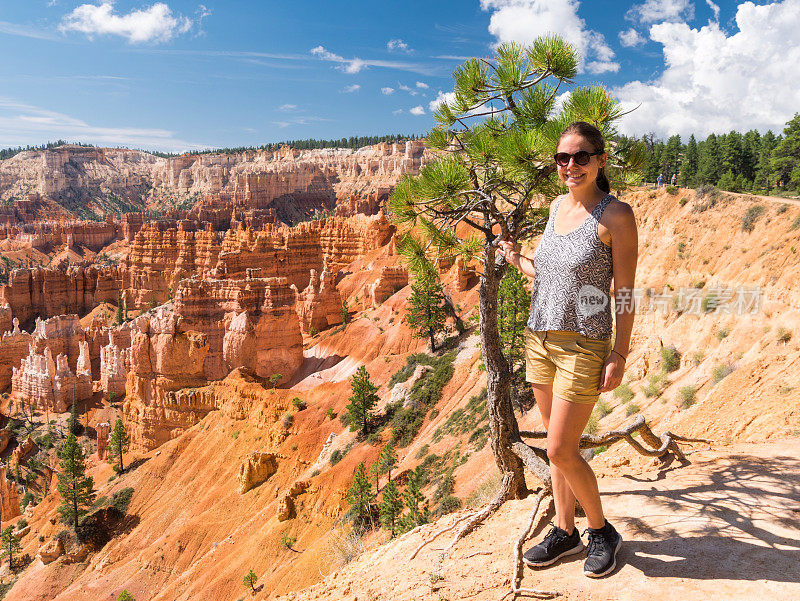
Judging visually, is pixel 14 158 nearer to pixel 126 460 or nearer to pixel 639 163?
pixel 126 460

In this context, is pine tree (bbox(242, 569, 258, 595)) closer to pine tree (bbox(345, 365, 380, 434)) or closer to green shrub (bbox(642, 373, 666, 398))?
pine tree (bbox(345, 365, 380, 434))

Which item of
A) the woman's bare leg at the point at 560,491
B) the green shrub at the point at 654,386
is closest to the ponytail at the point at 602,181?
the woman's bare leg at the point at 560,491

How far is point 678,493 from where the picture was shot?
15.5 feet

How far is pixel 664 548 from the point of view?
3.74 meters

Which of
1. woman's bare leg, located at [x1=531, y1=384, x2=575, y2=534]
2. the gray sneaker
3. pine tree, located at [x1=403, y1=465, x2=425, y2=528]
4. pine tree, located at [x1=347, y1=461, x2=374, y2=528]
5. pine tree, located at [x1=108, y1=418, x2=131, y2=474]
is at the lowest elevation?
pine tree, located at [x1=108, y1=418, x2=131, y2=474]

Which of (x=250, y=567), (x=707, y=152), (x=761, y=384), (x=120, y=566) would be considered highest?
(x=707, y=152)

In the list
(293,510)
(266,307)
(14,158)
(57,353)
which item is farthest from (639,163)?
(14,158)

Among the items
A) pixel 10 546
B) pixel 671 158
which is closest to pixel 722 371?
pixel 10 546

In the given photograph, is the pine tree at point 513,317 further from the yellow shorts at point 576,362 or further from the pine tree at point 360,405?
the yellow shorts at point 576,362

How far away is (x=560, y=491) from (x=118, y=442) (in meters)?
32.3

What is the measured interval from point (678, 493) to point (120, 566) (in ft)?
85.7

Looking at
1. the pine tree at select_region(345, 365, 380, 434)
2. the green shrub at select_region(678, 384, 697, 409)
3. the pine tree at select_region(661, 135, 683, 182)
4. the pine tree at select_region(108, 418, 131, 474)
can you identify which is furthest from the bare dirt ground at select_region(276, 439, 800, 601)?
the pine tree at select_region(661, 135, 683, 182)

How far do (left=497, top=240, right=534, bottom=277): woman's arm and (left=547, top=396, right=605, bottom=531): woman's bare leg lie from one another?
3.80 ft

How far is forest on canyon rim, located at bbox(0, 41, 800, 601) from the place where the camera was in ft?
15.8
